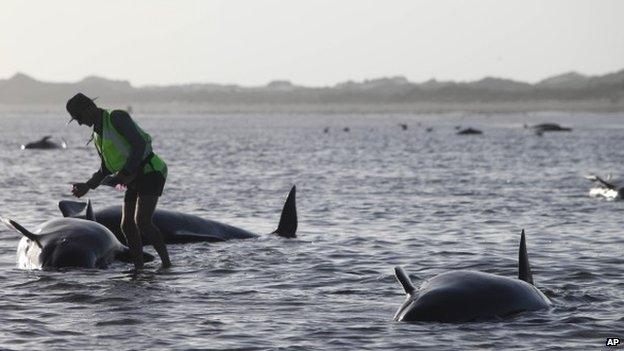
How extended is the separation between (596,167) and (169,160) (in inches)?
722

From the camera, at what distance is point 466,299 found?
38.7 feet

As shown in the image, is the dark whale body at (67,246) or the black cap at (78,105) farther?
the dark whale body at (67,246)

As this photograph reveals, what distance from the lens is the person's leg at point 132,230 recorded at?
15297 millimetres

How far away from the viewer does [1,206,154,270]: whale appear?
15227 mm

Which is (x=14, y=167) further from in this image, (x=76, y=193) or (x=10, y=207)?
(x=76, y=193)

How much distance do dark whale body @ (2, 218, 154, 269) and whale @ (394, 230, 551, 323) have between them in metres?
4.71

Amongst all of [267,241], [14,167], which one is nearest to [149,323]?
[267,241]

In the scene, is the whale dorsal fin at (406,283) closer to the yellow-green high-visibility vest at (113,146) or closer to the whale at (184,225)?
the yellow-green high-visibility vest at (113,146)

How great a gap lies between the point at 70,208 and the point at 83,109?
4.12m

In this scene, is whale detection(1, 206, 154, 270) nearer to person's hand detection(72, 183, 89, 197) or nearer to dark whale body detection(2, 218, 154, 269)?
dark whale body detection(2, 218, 154, 269)

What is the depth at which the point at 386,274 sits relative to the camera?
50.5ft

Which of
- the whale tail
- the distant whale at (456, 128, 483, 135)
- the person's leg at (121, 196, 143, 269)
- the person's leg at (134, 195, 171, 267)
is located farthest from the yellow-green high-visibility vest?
the distant whale at (456, 128, 483, 135)

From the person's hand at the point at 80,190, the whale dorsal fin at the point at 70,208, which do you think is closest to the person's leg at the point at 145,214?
the person's hand at the point at 80,190

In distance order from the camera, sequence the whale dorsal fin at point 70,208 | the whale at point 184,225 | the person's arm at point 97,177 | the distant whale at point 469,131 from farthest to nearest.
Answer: the distant whale at point 469,131
the whale dorsal fin at point 70,208
the whale at point 184,225
the person's arm at point 97,177
